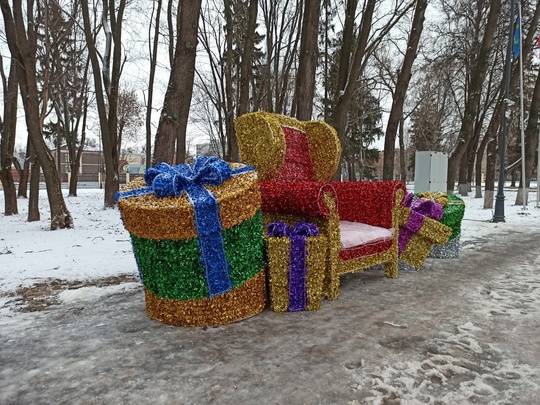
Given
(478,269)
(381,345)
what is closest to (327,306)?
(381,345)

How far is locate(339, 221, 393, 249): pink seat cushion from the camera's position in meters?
3.55

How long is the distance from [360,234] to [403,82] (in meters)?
8.02

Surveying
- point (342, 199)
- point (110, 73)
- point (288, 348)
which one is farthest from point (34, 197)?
point (288, 348)

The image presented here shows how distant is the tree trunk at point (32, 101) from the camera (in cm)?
754

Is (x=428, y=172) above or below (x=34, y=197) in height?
above

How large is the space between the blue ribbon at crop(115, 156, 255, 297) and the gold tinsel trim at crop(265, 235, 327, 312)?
0.42 metres

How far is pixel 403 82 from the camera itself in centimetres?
1046

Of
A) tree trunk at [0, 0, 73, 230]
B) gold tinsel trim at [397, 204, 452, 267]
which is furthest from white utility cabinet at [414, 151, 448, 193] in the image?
tree trunk at [0, 0, 73, 230]

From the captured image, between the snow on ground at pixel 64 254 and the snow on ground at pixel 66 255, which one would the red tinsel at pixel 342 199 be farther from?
the snow on ground at pixel 64 254

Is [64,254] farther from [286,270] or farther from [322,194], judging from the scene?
[322,194]

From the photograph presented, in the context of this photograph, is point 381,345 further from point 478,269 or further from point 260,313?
point 478,269

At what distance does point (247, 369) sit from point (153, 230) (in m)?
Result: 1.05

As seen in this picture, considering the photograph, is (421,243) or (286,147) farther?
(421,243)

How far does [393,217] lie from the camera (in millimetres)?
4102
